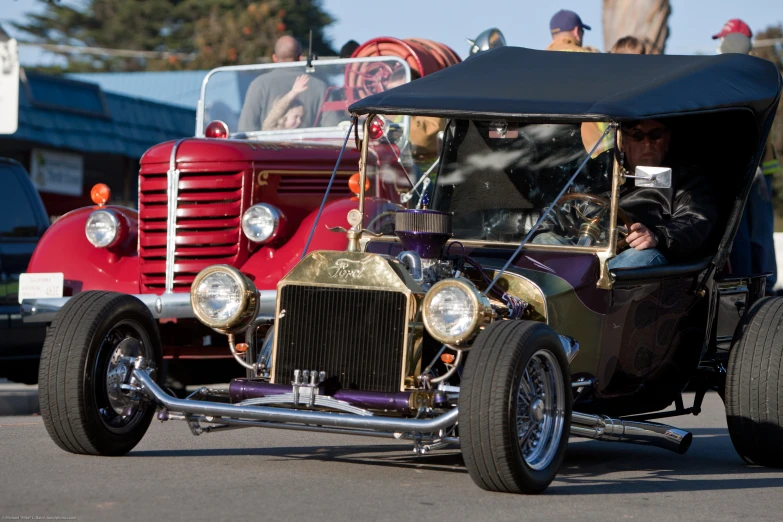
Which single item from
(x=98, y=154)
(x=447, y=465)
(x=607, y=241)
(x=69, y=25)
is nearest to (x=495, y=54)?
(x=607, y=241)

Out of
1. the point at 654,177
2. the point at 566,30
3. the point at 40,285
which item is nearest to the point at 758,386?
the point at 654,177

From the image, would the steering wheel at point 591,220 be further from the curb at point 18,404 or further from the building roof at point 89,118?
the building roof at point 89,118

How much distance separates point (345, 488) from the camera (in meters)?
5.30

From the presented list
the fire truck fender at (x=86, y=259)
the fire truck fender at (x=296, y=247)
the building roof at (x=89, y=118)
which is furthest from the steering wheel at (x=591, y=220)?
the building roof at (x=89, y=118)

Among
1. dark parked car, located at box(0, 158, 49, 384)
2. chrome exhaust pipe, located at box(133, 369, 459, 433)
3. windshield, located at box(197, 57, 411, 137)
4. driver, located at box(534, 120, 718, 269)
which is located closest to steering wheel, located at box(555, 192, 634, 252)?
driver, located at box(534, 120, 718, 269)

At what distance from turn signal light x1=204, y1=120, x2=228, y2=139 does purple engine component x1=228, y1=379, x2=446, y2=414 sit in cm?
464

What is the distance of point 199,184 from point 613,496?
4.24 meters

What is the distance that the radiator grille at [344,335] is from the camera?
5.55 meters

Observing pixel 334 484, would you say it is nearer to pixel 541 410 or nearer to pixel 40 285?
pixel 541 410

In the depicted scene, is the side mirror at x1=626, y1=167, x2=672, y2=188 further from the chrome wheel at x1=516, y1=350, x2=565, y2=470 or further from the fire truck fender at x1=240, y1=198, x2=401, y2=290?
the fire truck fender at x1=240, y1=198, x2=401, y2=290

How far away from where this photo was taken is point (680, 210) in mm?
6973

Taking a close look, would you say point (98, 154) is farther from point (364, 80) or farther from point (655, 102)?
point (655, 102)

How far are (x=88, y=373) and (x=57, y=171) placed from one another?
16290 millimetres

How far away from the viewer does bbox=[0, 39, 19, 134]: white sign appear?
10.8 meters
